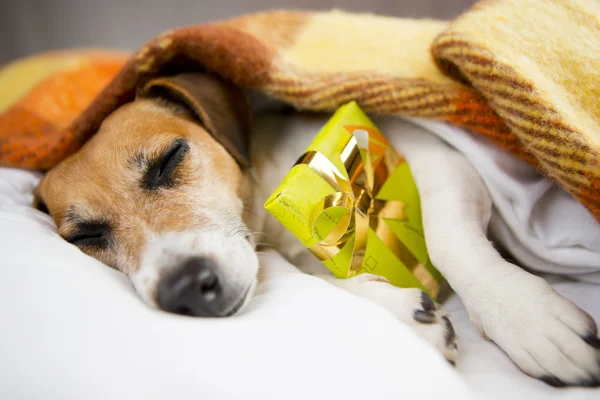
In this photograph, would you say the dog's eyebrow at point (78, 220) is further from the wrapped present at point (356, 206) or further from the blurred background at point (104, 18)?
the blurred background at point (104, 18)

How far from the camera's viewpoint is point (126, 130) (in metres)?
1.12

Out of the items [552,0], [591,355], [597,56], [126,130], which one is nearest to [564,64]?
[597,56]

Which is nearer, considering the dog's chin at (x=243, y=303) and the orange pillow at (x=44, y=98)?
the dog's chin at (x=243, y=303)

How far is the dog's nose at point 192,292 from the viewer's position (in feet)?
2.52

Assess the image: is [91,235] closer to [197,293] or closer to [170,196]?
[170,196]

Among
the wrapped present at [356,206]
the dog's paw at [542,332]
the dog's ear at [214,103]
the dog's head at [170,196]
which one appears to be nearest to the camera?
the dog's paw at [542,332]

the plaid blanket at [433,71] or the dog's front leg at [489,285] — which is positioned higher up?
the plaid blanket at [433,71]

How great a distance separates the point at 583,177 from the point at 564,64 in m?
0.28

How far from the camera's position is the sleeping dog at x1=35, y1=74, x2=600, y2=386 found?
765mm

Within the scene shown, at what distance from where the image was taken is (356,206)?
962 mm

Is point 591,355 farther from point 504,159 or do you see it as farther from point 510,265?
point 504,159

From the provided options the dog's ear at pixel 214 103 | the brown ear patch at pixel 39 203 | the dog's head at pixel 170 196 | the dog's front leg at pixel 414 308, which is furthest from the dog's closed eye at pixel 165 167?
the dog's front leg at pixel 414 308

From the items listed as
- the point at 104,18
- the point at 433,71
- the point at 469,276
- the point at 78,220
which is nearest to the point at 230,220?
the point at 78,220

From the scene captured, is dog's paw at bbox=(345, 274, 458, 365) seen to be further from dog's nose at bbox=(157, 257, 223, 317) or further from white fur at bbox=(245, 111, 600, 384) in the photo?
dog's nose at bbox=(157, 257, 223, 317)
